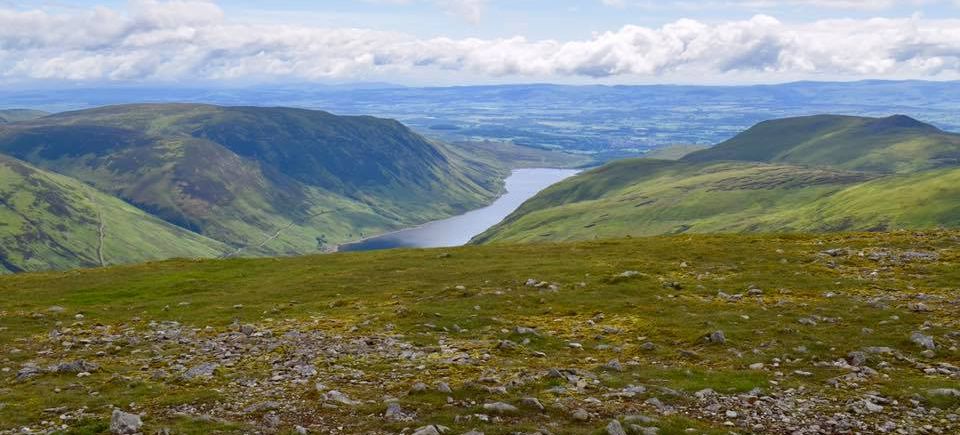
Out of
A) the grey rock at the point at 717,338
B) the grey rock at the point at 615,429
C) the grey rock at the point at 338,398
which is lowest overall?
the grey rock at the point at 717,338

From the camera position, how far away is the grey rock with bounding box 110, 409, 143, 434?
20875 mm

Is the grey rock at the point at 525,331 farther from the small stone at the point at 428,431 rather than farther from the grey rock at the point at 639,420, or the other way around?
the small stone at the point at 428,431

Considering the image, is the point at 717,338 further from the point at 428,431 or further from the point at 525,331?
Answer: the point at 428,431

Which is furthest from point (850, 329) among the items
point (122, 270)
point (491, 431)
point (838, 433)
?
point (122, 270)

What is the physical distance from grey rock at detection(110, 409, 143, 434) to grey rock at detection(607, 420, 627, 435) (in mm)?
13486

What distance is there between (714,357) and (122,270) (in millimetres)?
58244

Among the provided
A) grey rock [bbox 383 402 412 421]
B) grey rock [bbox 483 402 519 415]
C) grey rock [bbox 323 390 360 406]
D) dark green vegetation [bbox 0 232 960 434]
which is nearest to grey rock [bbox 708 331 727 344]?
dark green vegetation [bbox 0 232 960 434]

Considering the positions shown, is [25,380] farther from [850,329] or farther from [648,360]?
[850,329]

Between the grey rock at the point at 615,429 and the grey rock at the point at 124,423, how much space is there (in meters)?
13.5

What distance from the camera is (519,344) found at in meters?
33.2

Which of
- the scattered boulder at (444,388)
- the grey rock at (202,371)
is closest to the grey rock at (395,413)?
the scattered boulder at (444,388)

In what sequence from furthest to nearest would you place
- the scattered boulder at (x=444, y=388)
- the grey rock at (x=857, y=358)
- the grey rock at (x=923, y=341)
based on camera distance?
the grey rock at (x=923, y=341) < the grey rock at (x=857, y=358) < the scattered boulder at (x=444, y=388)

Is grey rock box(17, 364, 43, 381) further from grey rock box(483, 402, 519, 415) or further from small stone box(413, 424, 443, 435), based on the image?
grey rock box(483, 402, 519, 415)

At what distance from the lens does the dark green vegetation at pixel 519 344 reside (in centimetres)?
2273
